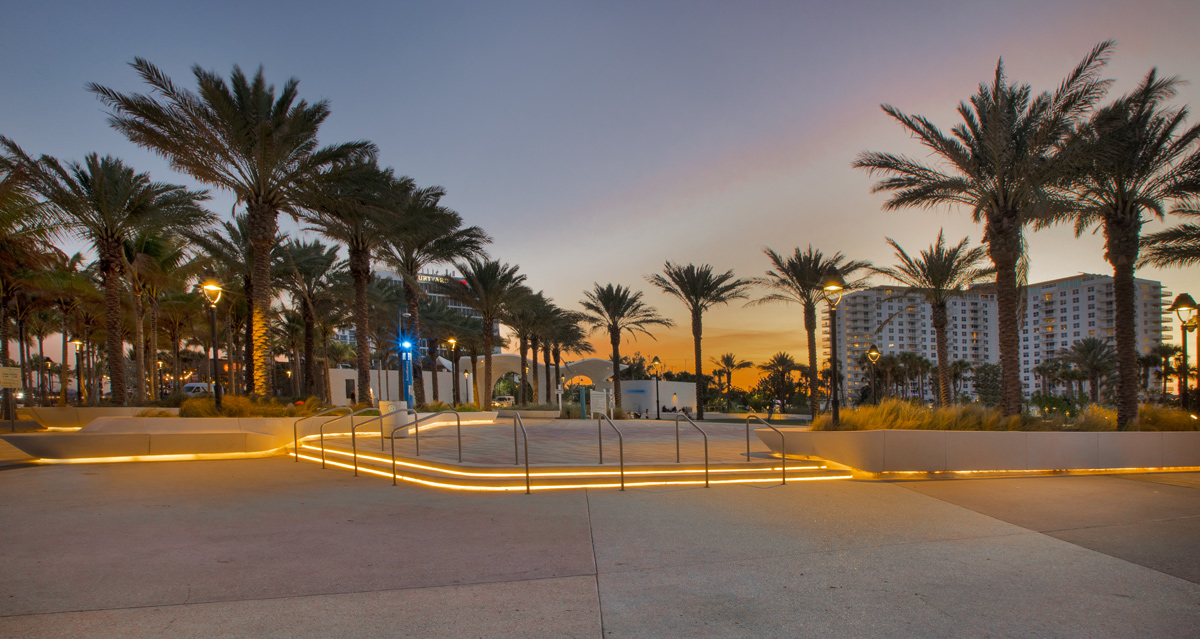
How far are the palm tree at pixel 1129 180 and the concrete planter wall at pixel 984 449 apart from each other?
5.19 feet

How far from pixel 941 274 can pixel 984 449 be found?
1795cm

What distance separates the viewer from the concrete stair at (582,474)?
8867mm

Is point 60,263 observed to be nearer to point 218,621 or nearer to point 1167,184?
point 218,621

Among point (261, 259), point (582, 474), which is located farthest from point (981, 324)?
point (582, 474)

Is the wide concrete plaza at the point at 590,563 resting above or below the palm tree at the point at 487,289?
below

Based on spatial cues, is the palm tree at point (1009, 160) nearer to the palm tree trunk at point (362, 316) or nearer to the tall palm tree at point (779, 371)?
the palm tree trunk at point (362, 316)

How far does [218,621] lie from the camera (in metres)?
3.84

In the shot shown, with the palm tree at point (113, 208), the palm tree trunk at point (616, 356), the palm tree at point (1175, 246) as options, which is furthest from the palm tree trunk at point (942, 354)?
the palm tree at point (113, 208)

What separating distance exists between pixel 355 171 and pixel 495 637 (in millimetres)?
15963

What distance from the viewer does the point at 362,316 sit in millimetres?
20641

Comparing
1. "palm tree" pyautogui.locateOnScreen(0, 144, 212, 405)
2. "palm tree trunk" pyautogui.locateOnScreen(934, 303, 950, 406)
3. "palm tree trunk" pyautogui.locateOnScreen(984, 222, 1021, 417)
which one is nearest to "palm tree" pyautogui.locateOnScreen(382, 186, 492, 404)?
"palm tree" pyautogui.locateOnScreen(0, 144, 212, 405)

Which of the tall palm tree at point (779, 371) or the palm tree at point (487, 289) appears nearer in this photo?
the palm tree at point (487, 289)

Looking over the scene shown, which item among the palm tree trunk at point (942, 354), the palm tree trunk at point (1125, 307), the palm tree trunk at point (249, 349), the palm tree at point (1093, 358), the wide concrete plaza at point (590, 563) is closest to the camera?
the wide concrete plaza at point (590, 563)

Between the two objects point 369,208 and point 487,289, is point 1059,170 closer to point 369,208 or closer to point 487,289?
point 369,208
